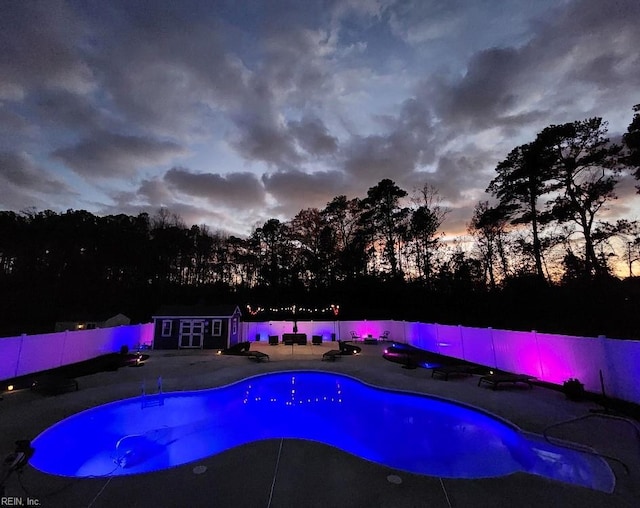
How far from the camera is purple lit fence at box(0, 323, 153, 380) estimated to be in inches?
424

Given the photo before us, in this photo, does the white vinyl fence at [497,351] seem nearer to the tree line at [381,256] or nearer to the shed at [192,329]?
the shed at [192,329]

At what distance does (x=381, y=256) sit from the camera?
34281mm

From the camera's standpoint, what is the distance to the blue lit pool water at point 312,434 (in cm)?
605

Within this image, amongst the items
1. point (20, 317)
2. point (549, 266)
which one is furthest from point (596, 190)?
point (20, 317)

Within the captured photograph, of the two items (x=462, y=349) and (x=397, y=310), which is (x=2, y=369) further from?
(x=397, y=310)

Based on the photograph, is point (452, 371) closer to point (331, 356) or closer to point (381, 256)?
point (331, 356)

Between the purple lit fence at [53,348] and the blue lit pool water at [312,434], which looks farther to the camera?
the purple lit fence at [53,348]

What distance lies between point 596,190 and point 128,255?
46.6 m

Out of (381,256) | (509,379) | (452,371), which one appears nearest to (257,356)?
(452,371)

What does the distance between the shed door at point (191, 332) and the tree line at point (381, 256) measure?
15.4 m

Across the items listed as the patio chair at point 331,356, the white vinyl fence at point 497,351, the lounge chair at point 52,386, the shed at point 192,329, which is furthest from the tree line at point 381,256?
the lounge chair at point 52,386

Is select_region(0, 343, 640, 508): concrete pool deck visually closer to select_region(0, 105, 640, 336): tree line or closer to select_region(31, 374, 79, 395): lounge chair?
select_region(31, 374, 79, 395): lounge chair

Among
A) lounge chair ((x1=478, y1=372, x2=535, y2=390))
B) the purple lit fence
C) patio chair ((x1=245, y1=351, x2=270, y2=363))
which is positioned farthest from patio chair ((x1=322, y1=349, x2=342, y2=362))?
the purple lit fence

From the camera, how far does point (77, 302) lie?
34.1 m
